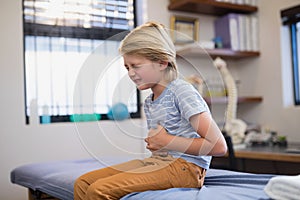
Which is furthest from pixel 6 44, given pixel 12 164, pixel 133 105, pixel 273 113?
pixel 273 113

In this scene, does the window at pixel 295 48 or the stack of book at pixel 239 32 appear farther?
the stack of book at pixel 239 32

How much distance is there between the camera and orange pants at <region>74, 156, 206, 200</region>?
106cm

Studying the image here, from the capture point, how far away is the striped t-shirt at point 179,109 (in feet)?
3.52

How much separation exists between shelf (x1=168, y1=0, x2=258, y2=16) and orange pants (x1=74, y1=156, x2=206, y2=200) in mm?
1661

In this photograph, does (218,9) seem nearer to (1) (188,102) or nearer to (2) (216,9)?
(2) (216,9)

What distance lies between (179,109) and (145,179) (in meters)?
0.23

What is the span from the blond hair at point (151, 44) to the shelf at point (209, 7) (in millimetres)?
1505

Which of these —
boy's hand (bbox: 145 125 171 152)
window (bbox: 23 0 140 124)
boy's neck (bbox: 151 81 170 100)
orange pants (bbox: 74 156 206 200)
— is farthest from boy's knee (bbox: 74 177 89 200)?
window (bbox: 23 0 140 124)

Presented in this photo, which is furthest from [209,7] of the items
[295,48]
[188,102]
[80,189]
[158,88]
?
[80,189]

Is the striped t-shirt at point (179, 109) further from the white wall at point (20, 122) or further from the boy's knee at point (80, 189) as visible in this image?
the white wall at point (20, 122)

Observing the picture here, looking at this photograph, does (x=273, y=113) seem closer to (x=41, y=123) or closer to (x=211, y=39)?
(x=211, y=39)

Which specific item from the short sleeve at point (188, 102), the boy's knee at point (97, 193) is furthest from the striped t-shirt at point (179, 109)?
the boy's knee at point (97, 193)

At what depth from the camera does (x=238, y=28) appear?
2771mm

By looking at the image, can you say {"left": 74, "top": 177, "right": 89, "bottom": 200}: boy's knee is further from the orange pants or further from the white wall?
the white wall
